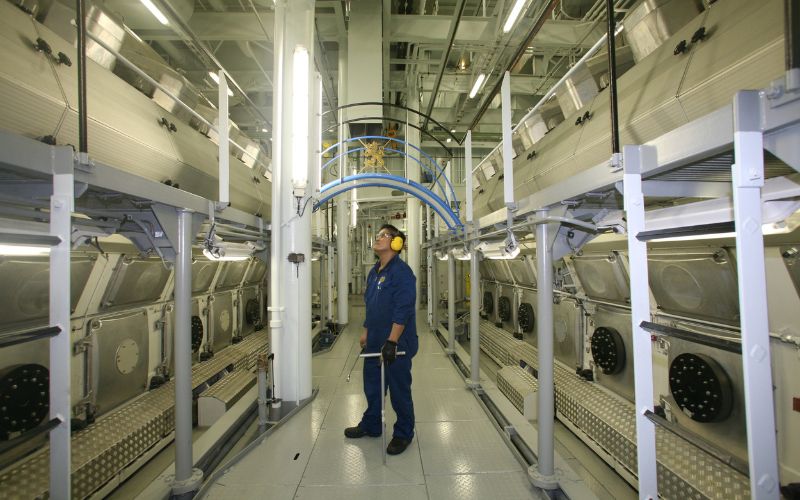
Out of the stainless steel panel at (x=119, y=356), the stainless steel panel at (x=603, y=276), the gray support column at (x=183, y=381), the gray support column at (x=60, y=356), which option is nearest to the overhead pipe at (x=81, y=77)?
the gray support column at (x=60, y=356)

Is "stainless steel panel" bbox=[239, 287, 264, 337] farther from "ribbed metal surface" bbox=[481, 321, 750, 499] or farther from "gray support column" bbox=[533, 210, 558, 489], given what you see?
"gray support column" bbox=[533, 210, 558, 489]

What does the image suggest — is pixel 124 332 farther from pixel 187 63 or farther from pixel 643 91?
pixel 187 63

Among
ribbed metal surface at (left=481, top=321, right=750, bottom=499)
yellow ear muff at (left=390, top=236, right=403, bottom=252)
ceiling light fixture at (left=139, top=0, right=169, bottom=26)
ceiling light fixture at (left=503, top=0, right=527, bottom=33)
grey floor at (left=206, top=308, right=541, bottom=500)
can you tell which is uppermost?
ceiling light fixture at (left=503, top=0, right=527, bottom=33)

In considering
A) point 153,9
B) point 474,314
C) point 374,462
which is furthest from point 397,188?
point 374,462

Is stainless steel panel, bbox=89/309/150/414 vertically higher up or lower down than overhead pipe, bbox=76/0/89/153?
lower down

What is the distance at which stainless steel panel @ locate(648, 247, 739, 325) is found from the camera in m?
2.68

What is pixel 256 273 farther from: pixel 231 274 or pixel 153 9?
pixel 153 9

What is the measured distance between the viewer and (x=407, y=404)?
9.61 ft

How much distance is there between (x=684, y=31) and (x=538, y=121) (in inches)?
88.4

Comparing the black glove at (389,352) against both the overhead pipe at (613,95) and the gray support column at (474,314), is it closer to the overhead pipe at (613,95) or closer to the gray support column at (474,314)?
the gray support column at (474,314)

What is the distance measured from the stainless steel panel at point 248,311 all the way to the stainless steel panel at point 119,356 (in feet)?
10.2

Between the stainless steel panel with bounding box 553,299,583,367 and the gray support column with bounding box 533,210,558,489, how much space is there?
109 inches

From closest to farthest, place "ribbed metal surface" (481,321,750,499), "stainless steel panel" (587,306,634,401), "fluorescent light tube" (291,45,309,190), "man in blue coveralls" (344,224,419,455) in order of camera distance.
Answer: "ribbed metal surface" (481,321,750,499)
"man in blue coveralls" (344,224,419,455)
"fluorescent light tube" (291,45,309,190)
"stainless steel panel" (587,306,634,401)

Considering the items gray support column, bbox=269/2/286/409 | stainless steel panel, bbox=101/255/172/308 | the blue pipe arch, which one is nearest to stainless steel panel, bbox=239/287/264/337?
stainless steel panel, bbox=101/255/172/308
